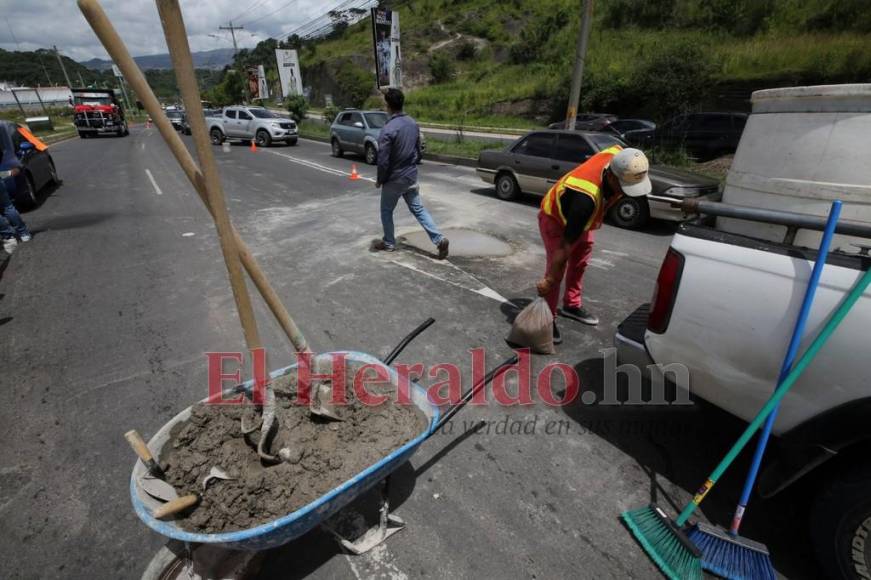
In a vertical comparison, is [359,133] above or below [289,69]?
below

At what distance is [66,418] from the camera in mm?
2877

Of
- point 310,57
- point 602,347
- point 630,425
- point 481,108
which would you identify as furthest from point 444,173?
point 310,57

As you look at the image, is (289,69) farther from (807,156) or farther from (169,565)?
(169,565)

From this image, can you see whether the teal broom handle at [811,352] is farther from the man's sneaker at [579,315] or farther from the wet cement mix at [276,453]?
the man's sneaker at [579,315]

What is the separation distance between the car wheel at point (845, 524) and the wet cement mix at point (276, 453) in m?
1.83

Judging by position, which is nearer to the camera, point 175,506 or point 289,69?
point 175,506

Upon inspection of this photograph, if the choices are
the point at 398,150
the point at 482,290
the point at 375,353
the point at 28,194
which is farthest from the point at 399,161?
the point at 28,194

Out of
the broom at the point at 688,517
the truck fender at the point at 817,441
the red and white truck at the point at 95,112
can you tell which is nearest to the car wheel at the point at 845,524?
the truck fender at the point at 817,441

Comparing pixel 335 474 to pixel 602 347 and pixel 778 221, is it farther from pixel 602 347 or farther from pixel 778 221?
pixel 602 347

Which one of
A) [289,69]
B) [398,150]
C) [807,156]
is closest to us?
[807,156]

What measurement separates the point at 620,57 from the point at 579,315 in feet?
94.8

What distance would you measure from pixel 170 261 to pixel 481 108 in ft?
98.9

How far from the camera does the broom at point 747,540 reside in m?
1.76

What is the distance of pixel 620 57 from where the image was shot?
87.1ft
